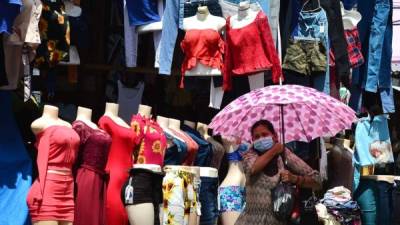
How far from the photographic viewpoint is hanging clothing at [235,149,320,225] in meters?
6.49

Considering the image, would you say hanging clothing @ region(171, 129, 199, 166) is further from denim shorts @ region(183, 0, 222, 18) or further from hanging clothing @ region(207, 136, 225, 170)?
denim shorts @ region(183, 0, 222, 18)

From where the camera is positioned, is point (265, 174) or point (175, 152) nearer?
Answer: point (265, 174)

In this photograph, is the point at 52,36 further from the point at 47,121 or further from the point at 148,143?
the point at 148,143

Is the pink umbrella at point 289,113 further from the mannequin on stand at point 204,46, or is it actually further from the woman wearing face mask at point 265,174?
the mannequin on stand at point 204,46

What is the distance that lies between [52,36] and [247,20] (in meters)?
2.13

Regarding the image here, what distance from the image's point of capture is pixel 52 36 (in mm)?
7285

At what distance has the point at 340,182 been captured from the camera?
987 cm

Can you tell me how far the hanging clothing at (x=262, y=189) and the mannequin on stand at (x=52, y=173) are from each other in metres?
1.54

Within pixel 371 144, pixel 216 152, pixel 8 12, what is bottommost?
pixel 371 144

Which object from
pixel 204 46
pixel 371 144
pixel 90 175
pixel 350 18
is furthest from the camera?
pixel 371 144

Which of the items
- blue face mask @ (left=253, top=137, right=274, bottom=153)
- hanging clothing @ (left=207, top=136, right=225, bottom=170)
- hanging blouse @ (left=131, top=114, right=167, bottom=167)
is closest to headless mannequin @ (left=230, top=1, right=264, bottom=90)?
hanging clothing @ (left=207, top=136, right=225, bottom=170)

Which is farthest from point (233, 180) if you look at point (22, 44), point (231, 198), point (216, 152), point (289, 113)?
point (22, 44)

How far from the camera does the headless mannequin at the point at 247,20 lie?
8.20 metres

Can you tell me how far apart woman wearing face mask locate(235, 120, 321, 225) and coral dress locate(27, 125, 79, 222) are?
60.7 inches
